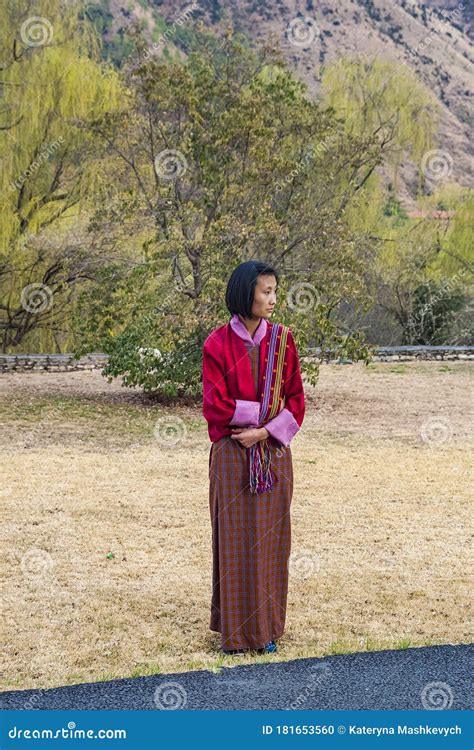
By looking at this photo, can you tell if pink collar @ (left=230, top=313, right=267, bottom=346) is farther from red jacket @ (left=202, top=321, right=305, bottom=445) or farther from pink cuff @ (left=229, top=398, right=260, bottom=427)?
pink cuff @ (left=229, top=398, right=260, bottom=427)

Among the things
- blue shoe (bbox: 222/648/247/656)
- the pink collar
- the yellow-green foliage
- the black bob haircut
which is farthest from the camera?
the yellow-green foliage

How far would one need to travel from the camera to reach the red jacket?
15.0 ft

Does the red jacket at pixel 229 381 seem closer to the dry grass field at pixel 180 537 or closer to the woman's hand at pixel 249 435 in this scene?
the woman's hand at pixel 249 435

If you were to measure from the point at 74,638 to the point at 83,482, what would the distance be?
4116 millimetres

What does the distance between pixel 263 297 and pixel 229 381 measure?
436 mm

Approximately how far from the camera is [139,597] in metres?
5.89

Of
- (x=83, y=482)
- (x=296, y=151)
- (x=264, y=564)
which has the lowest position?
(x=83, y=482)

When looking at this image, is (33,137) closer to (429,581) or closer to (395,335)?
(395,335)

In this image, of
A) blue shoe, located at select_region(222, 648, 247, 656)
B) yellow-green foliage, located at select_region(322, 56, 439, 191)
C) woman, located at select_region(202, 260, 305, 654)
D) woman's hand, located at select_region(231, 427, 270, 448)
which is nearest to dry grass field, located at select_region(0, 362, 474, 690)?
blue shoe, located at select_region(222, 648, 247, 656)

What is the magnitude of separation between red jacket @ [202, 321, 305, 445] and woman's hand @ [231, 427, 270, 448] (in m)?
0.03

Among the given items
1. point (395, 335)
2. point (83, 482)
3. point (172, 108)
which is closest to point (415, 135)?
point (395, 335)

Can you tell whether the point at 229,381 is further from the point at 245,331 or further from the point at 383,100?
the point at 383,100

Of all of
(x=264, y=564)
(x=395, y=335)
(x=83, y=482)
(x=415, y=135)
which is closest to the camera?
(x=264, y=564)

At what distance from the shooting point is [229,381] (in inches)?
181
